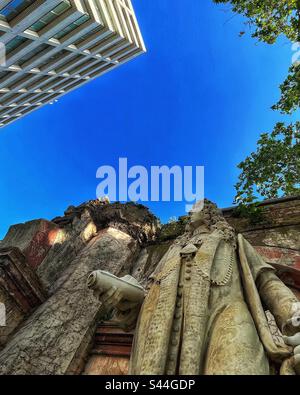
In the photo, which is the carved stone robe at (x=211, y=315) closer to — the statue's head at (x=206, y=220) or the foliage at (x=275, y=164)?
the statue's head at (x=206, y=220)

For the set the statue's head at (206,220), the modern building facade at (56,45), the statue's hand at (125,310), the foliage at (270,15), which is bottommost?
the statue's hand at (125,310)

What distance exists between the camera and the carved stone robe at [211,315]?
164 centimetres

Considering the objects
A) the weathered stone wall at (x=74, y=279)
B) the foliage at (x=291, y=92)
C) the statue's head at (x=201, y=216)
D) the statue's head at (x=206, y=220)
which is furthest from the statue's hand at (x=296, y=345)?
the foliage at (x=291, y=92)

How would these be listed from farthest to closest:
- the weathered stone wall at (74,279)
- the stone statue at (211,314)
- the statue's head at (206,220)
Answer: the weathered stone wall at (74,279) → the statue's head at (206,220) → the stone statue at (211,314)

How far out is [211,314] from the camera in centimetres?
197

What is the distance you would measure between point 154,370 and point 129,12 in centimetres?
2536

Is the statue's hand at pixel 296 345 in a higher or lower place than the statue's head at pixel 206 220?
lower

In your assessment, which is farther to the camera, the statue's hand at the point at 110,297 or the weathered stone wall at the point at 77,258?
the weathered stone wall at the point at 77,258

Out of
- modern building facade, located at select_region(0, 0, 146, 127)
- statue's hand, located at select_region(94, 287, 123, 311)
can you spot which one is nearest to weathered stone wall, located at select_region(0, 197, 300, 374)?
statue's hand, located at select_region(94, 287, 123, 311)

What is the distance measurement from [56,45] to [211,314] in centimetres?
1713

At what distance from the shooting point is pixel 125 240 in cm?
722

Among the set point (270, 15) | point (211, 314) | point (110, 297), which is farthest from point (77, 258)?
point (270, 15)

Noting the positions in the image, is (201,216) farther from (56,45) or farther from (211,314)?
(56,45)

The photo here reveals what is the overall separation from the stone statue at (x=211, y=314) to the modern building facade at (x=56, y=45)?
13197mm
